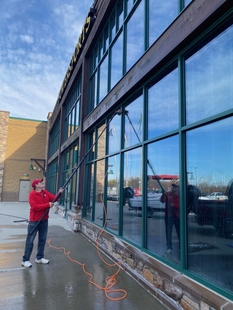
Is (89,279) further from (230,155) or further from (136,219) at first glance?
(230,155)

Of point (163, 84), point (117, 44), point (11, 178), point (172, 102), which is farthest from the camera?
point (11, 178)

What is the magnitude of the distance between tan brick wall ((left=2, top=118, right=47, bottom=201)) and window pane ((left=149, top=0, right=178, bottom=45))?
61.6 ft

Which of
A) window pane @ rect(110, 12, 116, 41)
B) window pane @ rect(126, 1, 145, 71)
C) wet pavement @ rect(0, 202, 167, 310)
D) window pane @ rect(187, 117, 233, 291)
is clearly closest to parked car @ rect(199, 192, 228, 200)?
window pane @ rect(187, 117, 233, 291)

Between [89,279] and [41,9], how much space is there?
1017 centimetres

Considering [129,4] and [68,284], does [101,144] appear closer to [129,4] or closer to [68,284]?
[129,4]

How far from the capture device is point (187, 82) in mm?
3270

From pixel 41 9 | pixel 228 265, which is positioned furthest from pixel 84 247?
pixel 41 9

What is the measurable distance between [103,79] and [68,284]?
550 cm

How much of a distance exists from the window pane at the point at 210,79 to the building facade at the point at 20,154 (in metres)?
18.8

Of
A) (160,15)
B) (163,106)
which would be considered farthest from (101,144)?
(160,15)

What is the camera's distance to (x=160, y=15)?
4.12 meters

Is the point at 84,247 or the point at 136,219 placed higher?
the point at 136,219

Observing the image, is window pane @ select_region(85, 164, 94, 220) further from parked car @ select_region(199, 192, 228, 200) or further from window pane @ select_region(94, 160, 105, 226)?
parked car @ select_region(199, 192, 228, 200)

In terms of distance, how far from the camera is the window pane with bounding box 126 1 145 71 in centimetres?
477
